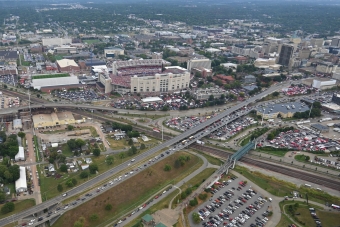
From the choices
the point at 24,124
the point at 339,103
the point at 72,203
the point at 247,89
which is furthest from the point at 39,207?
the point at 339,103

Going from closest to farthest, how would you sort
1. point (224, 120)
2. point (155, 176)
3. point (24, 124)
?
point (155, 176)
point (24, 124)
point (224, 120)

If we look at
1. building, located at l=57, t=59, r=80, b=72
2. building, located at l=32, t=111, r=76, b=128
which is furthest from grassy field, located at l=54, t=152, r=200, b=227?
building, located at l=57, t=59, r=80, b=72

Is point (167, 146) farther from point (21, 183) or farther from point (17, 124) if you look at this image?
point (17, 124)

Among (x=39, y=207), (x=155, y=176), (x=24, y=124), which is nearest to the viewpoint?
(x=39, y=207)

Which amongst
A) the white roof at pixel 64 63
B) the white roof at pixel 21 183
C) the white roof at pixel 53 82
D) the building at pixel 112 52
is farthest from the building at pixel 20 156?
the building at pixel 112 52

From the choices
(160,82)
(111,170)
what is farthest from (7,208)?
(160,82)

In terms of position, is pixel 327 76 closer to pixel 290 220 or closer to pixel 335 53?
pixel 335 53
